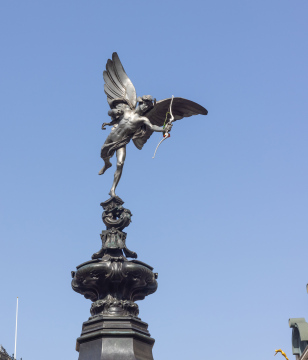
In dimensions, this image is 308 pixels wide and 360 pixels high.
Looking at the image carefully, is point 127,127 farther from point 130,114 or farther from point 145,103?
point 145,103

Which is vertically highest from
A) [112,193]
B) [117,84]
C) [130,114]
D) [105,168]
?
[117,84]

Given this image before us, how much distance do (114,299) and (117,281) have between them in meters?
0.31

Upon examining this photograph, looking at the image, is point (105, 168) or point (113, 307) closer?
point (113, 307)

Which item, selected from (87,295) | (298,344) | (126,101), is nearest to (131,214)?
(87,295)

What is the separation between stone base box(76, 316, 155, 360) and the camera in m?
11.2

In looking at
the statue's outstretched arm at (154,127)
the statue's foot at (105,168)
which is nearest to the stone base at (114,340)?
the statue's foot at (105,168)

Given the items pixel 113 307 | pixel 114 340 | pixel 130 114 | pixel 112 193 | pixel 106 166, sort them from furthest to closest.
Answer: pixel 106 166, pixel 130 114, pixel 112 193, pixel 113 307, pixel 114 340

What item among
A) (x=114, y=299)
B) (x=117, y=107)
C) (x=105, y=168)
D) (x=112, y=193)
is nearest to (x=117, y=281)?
(x=114, y=299)

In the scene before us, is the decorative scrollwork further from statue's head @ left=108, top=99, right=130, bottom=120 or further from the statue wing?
the statue wing

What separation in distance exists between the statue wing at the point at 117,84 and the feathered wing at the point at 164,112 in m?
0.47

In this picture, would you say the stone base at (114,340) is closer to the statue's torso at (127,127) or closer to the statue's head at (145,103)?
the statue's torso at (127,127)

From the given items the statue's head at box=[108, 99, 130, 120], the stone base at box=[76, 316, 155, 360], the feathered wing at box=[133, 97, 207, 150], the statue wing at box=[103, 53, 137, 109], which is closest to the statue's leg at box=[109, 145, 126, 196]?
the feathered wing at box=[133, 97, 207, 150]

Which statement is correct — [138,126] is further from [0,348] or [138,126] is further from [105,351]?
[0,348]

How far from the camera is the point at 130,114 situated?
13672 millimetres
